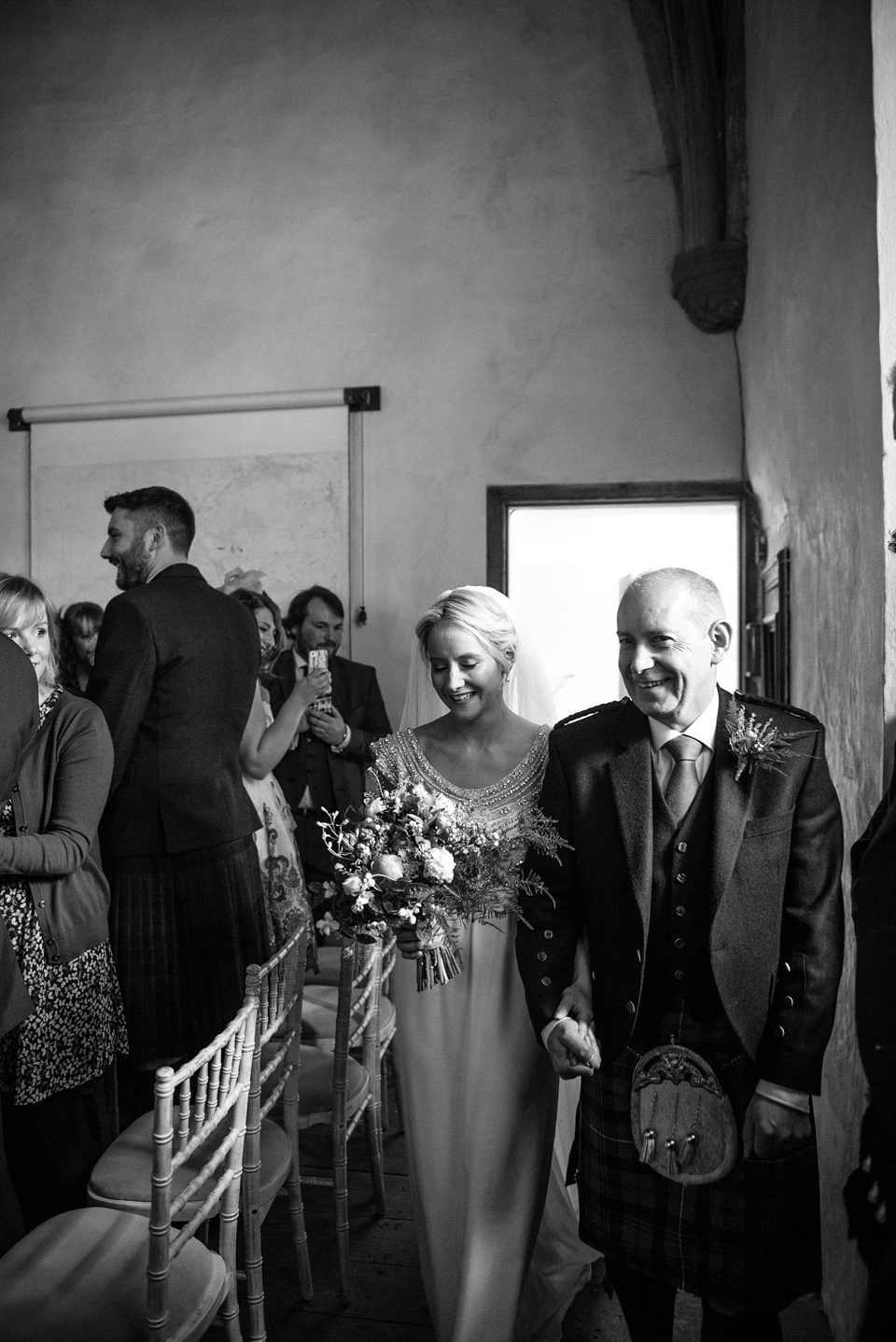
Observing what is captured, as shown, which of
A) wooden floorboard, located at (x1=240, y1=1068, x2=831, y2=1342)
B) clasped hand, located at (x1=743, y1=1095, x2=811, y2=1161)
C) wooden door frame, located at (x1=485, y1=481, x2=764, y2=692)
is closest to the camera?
clasped hand, located at (x1=743, y1=1095, x2=811, y2=1161)

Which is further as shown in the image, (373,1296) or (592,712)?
(373,1296)

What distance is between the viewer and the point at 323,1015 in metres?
3.57

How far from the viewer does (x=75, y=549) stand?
6316 mm

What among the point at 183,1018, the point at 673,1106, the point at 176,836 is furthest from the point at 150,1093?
the point at 673,1106

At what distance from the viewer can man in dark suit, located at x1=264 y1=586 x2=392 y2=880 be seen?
5109 mm

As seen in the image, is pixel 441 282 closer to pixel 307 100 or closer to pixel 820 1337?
pixel 307 100

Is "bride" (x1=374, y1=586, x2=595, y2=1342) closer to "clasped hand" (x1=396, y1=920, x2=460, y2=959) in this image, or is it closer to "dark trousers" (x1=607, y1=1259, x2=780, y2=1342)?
"clasped hand" (x1=396, y1=920, x2=460, y2=959)

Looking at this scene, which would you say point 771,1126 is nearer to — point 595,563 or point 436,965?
point 436,965

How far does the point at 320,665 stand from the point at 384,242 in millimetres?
2738

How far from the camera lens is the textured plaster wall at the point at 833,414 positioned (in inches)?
95.8

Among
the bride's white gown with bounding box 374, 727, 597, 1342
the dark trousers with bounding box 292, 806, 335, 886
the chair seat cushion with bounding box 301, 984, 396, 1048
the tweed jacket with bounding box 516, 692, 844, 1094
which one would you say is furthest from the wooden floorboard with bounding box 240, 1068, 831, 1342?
the dark trousers with bounding box 292, 806, 335, 886

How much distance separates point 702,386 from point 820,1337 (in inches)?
170

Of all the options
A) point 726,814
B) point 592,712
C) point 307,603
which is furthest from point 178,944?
point 307,603

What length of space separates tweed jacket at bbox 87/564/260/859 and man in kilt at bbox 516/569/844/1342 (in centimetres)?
139
